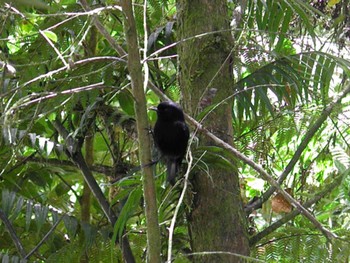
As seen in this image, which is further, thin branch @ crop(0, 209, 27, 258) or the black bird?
thin branch @ crop(0, 209, 27, 258)

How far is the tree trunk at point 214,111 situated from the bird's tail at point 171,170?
9 cm

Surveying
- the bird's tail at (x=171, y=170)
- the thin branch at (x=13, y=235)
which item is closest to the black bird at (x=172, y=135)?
the bird's tail at (x=171, y=170)

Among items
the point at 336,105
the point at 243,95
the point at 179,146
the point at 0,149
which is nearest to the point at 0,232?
the point at 0,149

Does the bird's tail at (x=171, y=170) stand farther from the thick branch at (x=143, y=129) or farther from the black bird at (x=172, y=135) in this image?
the thick branch at (x=143, y=129)

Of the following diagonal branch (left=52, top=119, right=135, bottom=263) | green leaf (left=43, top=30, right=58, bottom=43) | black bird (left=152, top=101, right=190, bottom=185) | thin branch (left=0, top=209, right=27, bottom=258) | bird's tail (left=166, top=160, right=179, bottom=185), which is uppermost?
green leaf (left=43, top=30, right=58, bottom=43)

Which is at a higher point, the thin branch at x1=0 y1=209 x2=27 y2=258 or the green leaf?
the green leaf

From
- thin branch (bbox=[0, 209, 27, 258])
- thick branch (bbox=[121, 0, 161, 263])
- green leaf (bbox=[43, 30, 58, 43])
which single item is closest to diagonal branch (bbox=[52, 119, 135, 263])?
thin branch (bbox=[0, 209, 27, 258])

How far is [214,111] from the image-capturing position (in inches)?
105

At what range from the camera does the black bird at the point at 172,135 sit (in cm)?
267

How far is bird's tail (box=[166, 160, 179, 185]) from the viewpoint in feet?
8.31

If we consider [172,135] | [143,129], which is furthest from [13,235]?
[143,129]

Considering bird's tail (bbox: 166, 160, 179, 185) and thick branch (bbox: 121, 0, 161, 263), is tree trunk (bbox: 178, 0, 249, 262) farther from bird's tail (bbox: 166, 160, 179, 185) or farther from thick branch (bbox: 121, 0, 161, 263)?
thick branch (bbox: 121, 0, 161, 263)

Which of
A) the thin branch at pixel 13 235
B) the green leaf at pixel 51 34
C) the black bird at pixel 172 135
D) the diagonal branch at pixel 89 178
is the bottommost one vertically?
the thin branch at pixel 13 235

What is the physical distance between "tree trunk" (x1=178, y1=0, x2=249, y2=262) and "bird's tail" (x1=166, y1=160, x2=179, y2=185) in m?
0.09
